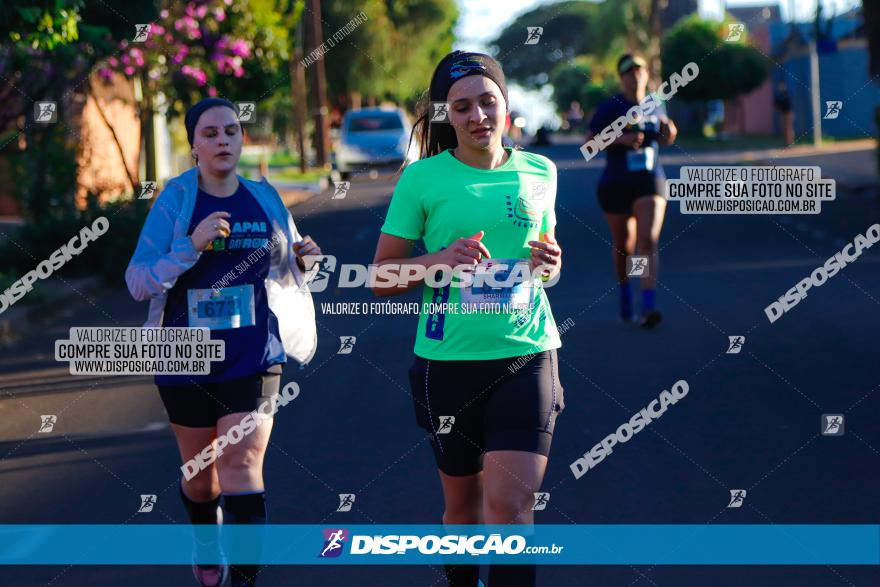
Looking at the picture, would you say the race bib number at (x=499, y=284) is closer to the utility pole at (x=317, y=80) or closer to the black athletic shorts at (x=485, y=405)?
the black athletic shorts at (x=485, y=405)

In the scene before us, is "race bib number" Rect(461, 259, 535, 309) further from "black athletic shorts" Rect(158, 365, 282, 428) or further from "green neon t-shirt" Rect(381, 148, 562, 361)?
"black athletic shorts" Rect(158, 365, 282, 428)

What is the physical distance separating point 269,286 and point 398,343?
598 centimetres

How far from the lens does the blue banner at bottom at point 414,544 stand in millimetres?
5402

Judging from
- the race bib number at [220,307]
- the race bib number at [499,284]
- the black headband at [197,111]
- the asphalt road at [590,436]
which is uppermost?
the black headband at [197,111]

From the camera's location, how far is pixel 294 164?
49.1 meters

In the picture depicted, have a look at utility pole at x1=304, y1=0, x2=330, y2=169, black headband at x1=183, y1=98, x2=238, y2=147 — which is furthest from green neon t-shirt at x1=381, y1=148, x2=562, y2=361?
utility pole at x1=304, y1=0, x2=330, y2=169

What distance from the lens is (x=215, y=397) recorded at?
479 cm

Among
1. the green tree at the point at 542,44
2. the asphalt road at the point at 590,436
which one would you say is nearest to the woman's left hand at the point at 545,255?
the asphalt road at the point at 590,436

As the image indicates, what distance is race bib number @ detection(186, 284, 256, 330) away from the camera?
4.75 metres

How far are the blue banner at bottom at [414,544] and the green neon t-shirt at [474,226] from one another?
54.9 inches

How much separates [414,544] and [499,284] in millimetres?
1970

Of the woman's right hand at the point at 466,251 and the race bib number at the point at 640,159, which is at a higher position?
the race bib number at the point at 640,159

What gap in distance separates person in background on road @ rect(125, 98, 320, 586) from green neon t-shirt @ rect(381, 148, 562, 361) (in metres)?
0.73

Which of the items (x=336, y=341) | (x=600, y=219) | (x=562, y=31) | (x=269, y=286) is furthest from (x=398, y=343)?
(x=562, y=31)
